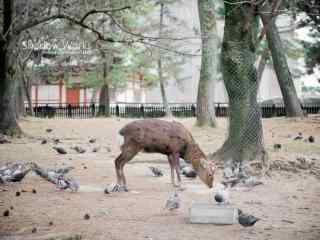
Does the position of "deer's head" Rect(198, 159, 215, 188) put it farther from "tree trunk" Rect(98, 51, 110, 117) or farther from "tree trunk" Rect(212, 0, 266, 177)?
"tree trunk" Rect(98, 51, 110, 117)

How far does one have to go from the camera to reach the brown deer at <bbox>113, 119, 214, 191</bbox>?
395 inches

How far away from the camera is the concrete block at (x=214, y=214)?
7.42m

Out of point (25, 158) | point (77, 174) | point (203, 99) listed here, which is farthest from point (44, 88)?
point (77, 174)

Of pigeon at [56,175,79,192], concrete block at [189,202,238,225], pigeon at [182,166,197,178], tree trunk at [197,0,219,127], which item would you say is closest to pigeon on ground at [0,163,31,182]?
pigeon at [56,175,79,192]

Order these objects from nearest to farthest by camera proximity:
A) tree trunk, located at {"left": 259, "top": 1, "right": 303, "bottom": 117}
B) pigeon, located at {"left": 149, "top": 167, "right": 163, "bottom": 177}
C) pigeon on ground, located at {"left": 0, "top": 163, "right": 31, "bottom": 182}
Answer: pigeon on ground, located at {"left": 0, "top": 163, "right": 31, "bottom": 182}
pigeon, located at {"left": 149, "top": 167, "right": 163, "bottom": 177}
tree trunk, located at {"left": 259, "top": 1, "right": 303, "bottom": 117}

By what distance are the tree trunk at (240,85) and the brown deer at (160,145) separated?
2.56m

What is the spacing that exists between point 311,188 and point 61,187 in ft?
13.3

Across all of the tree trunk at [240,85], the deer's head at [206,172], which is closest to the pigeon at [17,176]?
the deer's head at [206,172]

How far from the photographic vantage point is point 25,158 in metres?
15.0

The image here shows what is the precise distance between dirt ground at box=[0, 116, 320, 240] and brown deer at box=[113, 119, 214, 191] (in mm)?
316

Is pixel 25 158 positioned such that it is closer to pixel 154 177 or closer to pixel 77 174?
pixel 77 174

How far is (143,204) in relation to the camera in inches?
350

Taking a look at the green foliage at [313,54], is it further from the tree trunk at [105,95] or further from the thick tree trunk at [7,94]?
the tree trunk at [105,95]

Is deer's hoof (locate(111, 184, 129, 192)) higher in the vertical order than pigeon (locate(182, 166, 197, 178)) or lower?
lower
